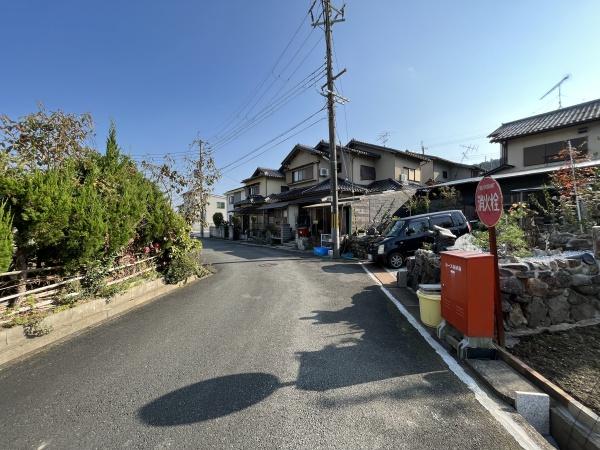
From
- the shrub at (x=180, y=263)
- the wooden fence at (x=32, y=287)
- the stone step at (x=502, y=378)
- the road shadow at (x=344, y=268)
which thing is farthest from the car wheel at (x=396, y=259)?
the wooden fence at (x=32, y=287)

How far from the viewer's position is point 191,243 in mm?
9953

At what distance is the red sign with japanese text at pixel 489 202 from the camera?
3734mm

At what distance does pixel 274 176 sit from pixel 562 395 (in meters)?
28.5

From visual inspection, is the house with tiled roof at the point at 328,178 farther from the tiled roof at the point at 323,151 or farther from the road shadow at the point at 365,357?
the road shadow at the point at 365,357

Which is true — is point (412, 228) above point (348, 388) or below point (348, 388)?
above

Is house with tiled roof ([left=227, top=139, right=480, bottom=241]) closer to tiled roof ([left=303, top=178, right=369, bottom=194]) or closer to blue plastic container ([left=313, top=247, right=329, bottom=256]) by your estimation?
tiled roof ([left=303, top=178, right=369, bottom=194])

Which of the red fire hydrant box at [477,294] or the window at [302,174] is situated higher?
the window at [302,174]

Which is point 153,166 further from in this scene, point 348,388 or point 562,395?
point 562,395

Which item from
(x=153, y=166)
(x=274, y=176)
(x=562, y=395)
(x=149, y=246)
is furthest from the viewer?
(x=274, y=176)

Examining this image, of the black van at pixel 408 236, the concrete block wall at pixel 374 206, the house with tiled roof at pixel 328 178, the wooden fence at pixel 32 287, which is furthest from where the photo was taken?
the house with tiled roof at pixel 328 178

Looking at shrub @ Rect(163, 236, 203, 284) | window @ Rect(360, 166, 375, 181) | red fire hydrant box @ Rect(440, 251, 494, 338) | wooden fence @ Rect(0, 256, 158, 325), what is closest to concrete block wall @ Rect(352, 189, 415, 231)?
window @ Rect(360, 166, 375, 181)

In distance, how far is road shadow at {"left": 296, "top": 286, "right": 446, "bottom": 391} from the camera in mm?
3469

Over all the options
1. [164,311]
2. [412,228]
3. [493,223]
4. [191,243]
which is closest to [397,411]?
[493,223]

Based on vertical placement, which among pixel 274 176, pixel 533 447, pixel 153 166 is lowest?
pixel 533 447
